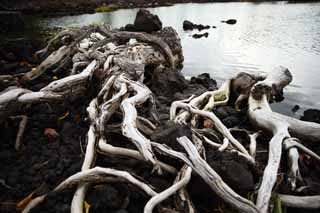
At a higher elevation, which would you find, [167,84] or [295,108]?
[167,84]

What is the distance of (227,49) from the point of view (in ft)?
43.7

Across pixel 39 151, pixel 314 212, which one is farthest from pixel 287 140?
pixel 39 151

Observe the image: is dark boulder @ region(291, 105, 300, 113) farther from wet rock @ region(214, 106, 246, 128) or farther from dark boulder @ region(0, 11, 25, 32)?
dark boulder @ region(0, 11, 25, 32)

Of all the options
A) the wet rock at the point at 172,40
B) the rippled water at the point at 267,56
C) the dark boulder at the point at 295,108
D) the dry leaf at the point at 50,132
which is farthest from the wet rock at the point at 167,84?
the dark boulder at the point at 295,108

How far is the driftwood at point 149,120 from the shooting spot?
2.70m

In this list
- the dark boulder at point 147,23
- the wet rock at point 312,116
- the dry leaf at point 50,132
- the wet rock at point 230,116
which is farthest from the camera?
the dark boulder at point 147,23

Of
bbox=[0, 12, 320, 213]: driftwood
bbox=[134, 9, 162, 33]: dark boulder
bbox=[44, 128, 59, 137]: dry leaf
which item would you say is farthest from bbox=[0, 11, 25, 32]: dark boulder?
bbox=[44, 128, 59, 137]: dry leaf

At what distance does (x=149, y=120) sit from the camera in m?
4.02

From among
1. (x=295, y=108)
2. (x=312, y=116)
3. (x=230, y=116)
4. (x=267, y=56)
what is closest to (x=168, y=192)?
(x=230, y=116)

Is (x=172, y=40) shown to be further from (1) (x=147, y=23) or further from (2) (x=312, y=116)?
(2) (x=312, y=116)

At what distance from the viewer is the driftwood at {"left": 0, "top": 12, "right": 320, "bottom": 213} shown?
2.70 meters

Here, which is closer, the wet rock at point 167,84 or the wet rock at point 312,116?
the wet rock at point 312,116

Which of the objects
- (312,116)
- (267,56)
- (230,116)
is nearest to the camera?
(230,116)

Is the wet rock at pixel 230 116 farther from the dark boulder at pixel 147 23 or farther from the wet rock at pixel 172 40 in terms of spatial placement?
the dark boulder at pixel 147 23
